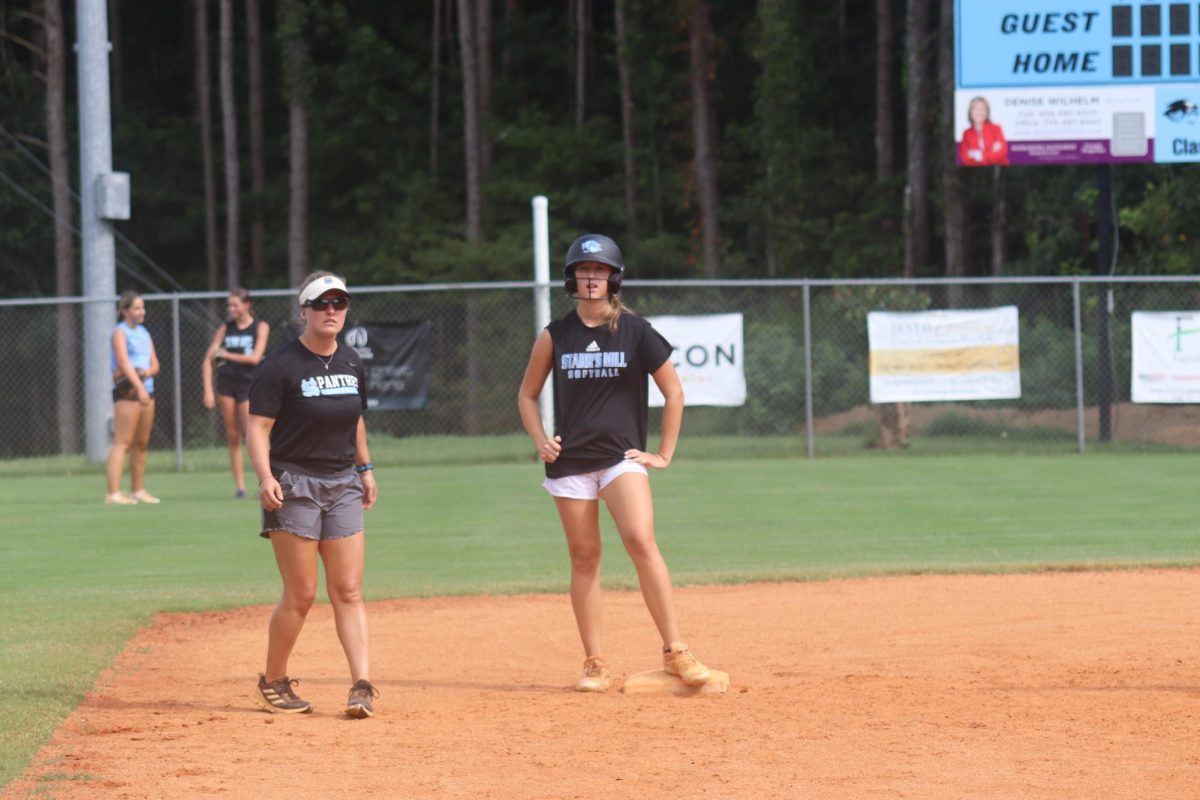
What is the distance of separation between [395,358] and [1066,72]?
9510 millimetres

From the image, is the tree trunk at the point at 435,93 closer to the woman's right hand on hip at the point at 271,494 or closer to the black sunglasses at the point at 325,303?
the black sunglasses at the point at 325,303

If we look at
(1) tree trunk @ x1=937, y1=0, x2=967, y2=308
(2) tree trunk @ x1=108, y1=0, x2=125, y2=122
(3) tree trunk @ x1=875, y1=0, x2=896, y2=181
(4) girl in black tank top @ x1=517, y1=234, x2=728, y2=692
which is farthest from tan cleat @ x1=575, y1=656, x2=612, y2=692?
(2) tree trunk @ x1=108, y1=0, x2=125, y2=122

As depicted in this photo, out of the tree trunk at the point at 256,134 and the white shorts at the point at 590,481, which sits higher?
the tree trunk at the point at 256,134

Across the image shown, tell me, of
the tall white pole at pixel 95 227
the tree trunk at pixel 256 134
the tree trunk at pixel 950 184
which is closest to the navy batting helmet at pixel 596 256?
the tall white pole at pixel 95 227

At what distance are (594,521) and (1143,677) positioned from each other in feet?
8.51

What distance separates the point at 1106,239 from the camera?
2308 centimetres

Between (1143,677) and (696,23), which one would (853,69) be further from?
(1143,677)

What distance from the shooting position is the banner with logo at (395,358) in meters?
21.8

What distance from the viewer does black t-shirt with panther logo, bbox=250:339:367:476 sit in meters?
6.83

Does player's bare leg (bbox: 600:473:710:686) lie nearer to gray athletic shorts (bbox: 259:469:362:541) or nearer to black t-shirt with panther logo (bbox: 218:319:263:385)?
gray athletic shorts (bbox: 259:469:362:541)

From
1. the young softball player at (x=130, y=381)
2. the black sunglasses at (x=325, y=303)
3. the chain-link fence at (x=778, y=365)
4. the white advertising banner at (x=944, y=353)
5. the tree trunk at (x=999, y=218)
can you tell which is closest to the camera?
the black sunglasses at (x=325, y=303)

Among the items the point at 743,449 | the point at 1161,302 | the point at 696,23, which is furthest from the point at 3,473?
the point at 696,23

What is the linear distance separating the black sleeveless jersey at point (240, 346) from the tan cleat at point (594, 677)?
29.2 feet

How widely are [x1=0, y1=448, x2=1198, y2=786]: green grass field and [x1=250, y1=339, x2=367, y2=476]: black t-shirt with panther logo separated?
149cm
